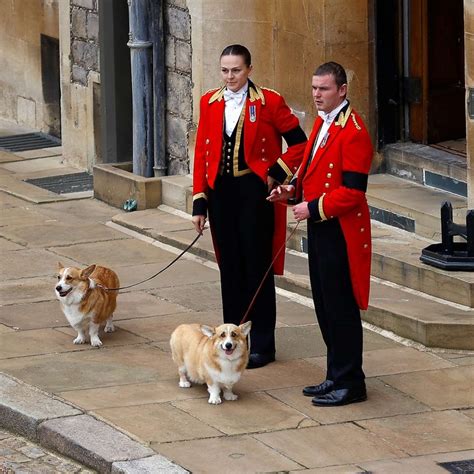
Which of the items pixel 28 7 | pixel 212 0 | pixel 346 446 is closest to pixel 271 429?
pixel 346 446

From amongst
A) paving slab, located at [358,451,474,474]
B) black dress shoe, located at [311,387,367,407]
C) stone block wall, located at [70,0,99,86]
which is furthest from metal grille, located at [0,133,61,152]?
paving slab, located at [358,451,474,474]

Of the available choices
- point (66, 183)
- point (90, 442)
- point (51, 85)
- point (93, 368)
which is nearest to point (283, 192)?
point (93, 368)

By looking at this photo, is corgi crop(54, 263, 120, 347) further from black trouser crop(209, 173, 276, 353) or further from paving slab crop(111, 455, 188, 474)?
paving slab crop(111, 455, 188, 474)

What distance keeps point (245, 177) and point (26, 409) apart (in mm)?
1960

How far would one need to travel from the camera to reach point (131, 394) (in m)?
9.90

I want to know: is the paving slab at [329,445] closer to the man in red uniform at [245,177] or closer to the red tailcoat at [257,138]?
the man in red uniform at [245,177]

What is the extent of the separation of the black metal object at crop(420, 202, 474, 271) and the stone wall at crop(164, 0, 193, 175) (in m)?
4.21

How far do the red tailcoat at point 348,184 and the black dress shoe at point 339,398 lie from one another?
528mm

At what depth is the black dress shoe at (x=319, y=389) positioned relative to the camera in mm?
9812

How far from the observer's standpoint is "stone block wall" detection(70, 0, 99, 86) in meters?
16.6

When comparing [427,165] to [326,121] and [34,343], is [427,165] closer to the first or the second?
[34,343]

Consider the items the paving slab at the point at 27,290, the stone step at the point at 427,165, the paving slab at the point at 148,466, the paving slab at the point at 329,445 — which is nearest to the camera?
the paving slab at the point at 148,466

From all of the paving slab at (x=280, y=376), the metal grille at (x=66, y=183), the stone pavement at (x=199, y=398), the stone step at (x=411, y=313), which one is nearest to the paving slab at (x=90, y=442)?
the stone pavement at (x=199, y=398)

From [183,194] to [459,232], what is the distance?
12.9 ft
